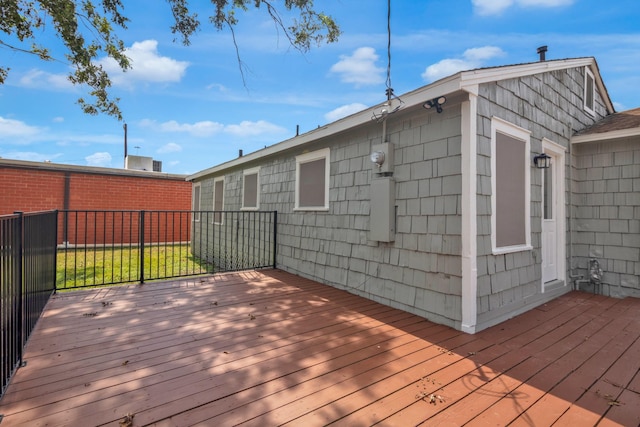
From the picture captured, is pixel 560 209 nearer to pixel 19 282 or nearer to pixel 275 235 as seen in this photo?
pixel 275 235

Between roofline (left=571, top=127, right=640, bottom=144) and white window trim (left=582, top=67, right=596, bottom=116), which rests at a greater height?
white window trim (left=582, top=67, right=596, bottom=116)

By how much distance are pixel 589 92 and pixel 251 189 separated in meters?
6.80

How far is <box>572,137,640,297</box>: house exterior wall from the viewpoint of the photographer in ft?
14.1

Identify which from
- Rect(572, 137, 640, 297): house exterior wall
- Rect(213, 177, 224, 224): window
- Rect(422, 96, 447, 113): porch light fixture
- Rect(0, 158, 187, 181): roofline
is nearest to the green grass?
Rect(213, 177, 224, 224): window

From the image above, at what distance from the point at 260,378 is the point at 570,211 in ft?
16.9

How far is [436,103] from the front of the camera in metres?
3.21

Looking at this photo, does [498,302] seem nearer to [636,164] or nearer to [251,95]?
[636,164]

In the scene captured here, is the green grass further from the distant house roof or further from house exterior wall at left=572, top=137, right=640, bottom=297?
the distant house roof

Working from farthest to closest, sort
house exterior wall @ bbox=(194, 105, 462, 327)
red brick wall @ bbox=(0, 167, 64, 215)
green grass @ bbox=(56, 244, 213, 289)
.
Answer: red brick wall @ bbox=(0, 167, 64, 215) → green grass @ bbox=(56, 244, 213, 289) → house exterior wall @ bbox=(194, 105, 462, 327)

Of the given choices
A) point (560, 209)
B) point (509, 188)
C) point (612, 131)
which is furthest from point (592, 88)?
point (509, 188)

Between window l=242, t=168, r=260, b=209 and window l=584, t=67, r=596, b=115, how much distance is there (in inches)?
247

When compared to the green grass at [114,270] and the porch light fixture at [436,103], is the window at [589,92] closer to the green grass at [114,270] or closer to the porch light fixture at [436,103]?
the porch light fixture at [436,103]

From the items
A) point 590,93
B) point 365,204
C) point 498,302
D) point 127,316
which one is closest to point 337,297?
point 365,204

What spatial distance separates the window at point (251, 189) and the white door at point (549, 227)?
203 inches
